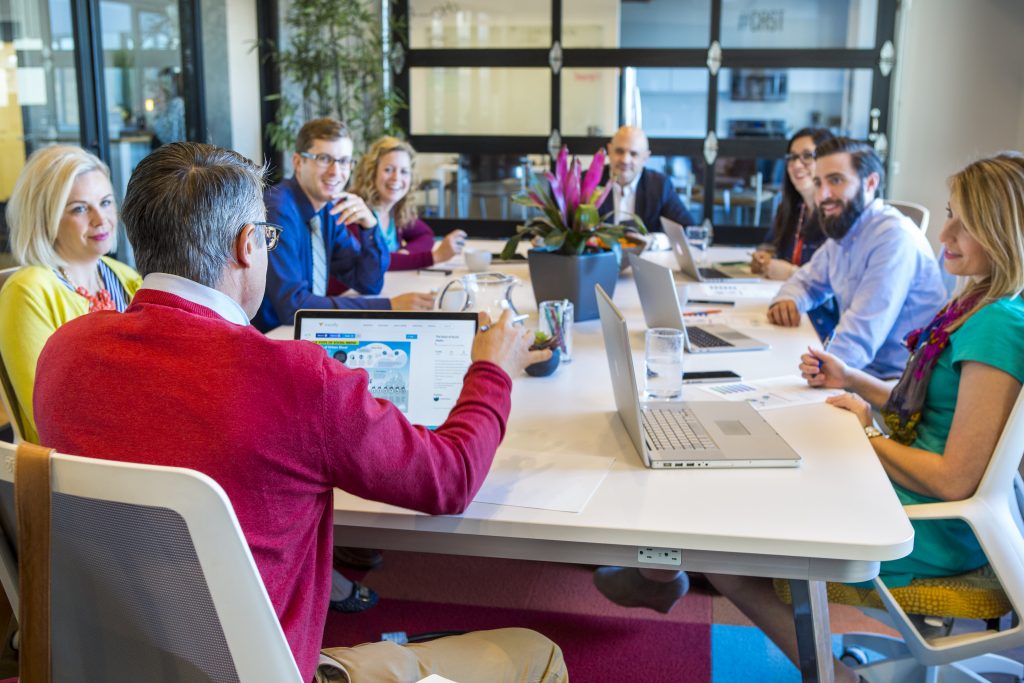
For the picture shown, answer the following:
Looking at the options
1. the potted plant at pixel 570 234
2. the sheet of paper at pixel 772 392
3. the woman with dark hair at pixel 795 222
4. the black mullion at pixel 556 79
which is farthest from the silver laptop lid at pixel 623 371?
the black mullion at pixel 556 79

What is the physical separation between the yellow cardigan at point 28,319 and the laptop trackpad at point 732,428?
1139mm

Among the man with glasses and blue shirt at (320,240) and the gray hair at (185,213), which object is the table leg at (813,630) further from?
the man with glasses and blue shirt at (320,240)

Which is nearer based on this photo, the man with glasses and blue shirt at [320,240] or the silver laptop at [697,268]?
the man with glasses and blue shirt at [320,240]

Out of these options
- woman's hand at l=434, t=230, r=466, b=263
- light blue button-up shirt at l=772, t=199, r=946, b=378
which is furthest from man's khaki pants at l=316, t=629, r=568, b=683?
woman's hand at l=434, t=230, r=466, b=263

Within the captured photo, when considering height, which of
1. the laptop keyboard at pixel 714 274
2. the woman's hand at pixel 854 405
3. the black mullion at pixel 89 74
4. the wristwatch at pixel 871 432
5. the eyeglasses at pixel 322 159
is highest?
the black mullion at pixel 89 74

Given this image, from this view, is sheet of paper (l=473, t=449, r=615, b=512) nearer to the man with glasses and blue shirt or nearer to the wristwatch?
the wristwatch

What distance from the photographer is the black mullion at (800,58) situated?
678cm

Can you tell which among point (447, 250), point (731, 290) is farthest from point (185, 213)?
point (447, 250)

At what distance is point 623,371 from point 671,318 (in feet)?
2.82

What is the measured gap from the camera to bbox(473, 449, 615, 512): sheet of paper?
150cm

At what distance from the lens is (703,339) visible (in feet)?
8.70

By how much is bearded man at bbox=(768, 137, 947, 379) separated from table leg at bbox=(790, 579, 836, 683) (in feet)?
4.42

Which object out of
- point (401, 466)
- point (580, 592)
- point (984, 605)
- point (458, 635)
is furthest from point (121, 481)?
point (580, 592)

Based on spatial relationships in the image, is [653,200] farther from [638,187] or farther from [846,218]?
[846,218]
